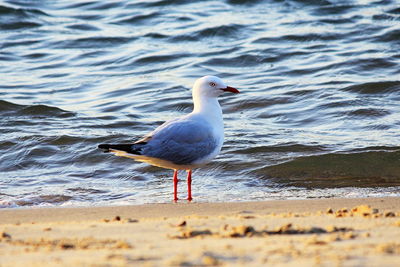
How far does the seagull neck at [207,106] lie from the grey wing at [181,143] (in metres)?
0.32

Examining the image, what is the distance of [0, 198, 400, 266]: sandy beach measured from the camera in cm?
338

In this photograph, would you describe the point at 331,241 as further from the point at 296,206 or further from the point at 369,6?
the point at 369,6

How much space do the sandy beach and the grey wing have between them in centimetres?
134

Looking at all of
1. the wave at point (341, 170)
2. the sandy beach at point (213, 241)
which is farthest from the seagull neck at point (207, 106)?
the sandy beach at point (213, 241)

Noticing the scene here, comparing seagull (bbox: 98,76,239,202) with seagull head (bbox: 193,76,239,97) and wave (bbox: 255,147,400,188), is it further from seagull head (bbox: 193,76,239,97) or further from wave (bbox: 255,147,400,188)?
wave (bbox: 255,147,400,188)

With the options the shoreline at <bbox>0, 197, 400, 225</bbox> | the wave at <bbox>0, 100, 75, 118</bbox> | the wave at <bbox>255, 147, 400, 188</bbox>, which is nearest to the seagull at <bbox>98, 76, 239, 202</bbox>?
the shoreline at <bbox>0, 197, 400, 225</bbox>

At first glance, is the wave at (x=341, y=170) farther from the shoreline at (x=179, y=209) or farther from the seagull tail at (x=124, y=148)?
the seagull tail at (x=124, y=148)

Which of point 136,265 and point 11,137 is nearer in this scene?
point 136,265

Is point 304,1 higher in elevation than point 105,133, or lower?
higher

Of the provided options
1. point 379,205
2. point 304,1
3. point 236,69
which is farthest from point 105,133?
point 304,1

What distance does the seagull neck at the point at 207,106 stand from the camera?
7070 millimetres

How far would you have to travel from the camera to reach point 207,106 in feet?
23.4

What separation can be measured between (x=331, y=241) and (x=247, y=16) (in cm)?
1281

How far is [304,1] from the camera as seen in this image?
1673cm
